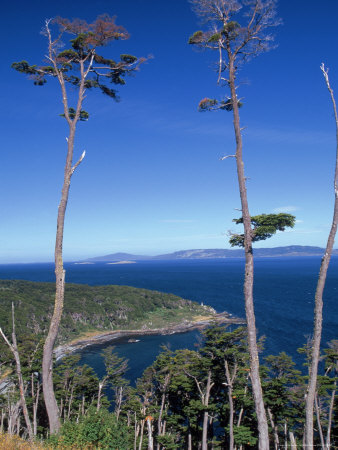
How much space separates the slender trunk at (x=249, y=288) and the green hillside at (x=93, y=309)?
55.8 metres

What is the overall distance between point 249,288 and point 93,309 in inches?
2952

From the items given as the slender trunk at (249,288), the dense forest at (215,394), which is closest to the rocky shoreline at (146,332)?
the dense forest at (215,394)

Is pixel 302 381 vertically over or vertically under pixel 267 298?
over

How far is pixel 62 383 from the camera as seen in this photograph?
2384cm

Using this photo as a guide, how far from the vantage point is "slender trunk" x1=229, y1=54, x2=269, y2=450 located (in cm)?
716

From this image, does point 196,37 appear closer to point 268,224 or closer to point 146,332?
point 268,224

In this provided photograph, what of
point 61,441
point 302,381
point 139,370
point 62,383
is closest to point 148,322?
point 139,370

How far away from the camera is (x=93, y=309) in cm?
7650

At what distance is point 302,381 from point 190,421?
7.83 meters

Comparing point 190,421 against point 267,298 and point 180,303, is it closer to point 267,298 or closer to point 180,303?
point 180,303

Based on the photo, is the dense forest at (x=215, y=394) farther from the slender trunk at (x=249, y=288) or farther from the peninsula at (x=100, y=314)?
the peninsula at (x=100, y=314)

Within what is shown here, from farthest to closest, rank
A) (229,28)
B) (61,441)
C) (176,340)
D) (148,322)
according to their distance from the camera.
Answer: (148,322)
(176,340)
(229,28)
(61,441)

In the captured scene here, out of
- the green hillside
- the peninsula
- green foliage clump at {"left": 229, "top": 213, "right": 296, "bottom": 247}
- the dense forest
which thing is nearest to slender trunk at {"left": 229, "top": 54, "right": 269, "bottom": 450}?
green foliage clump at {"left": 229, "top": 213, "right": 296, "bottom": 247}

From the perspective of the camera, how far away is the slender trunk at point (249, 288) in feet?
23.5
